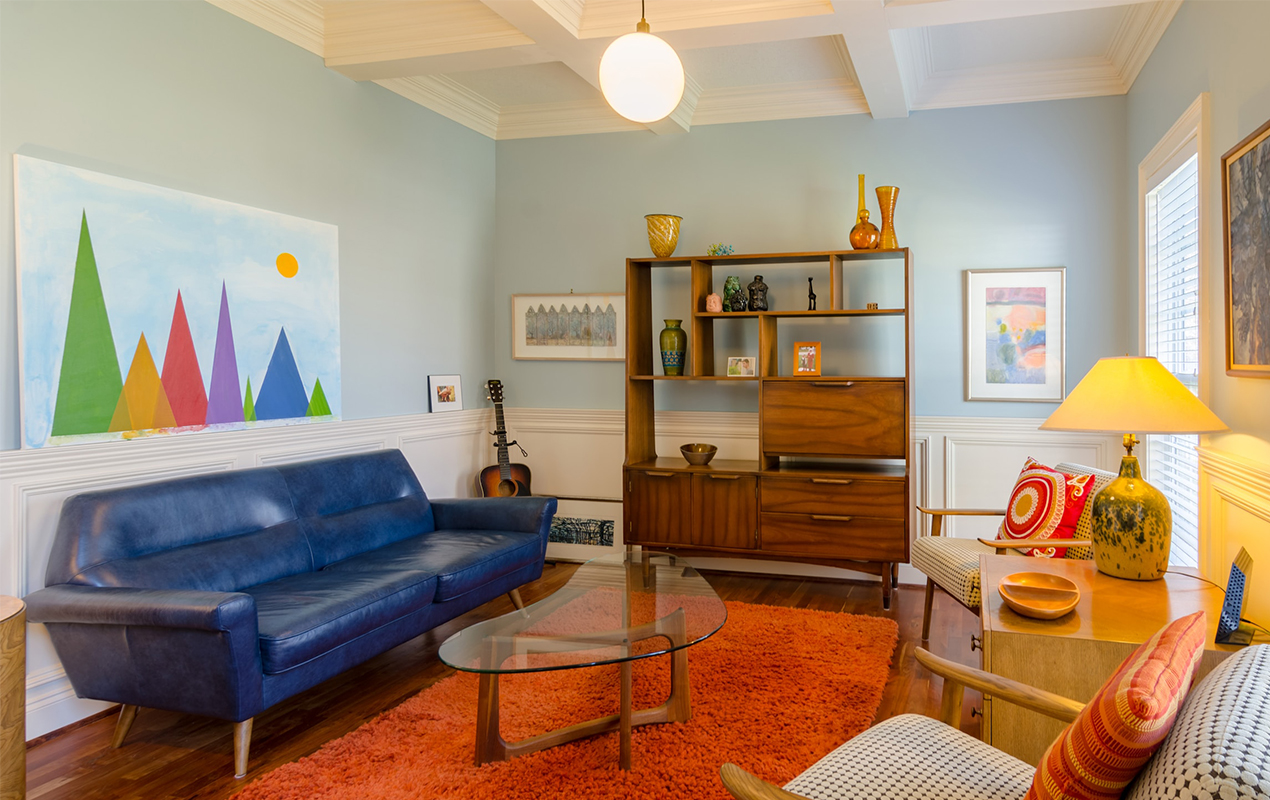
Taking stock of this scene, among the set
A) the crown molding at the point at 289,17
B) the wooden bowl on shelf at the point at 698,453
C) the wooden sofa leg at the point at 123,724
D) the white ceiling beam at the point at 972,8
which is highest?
the crown molding at the point at 289,17

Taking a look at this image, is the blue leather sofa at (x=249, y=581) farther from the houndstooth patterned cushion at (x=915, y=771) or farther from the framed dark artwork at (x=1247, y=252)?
the framed dark artwork at (x=1247, y=252)

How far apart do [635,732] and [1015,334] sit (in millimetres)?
3187

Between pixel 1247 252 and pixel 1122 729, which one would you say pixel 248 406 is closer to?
pixel 1122 729

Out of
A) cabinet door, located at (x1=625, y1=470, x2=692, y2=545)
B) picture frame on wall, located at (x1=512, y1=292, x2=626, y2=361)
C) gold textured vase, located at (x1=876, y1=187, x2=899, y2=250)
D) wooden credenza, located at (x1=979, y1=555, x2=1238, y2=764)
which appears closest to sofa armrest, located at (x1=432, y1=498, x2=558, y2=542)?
cabinet door, located at (x1=625, y1=470, x2=692, y2=545)

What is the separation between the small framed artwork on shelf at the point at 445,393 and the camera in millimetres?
4891

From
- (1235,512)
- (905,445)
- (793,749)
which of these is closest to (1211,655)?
(1235,512)

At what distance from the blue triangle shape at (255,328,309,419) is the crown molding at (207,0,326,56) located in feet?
4.42

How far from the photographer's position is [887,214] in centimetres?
448

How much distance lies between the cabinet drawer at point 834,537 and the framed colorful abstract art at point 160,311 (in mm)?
2421

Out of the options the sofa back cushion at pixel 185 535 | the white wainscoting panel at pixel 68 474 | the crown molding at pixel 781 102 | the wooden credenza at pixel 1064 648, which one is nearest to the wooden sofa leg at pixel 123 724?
the white wainscoting panel at pixel 68 474

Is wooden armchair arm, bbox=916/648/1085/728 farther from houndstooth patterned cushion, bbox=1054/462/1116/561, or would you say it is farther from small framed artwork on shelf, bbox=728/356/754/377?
small framed artwork on shelf, bbox=728/356/754/377

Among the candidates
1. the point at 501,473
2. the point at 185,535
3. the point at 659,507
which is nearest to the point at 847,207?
the point at 659,507

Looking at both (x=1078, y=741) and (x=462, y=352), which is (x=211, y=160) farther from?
(x=1078, y=741)

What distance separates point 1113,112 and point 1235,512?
9.23 feet
